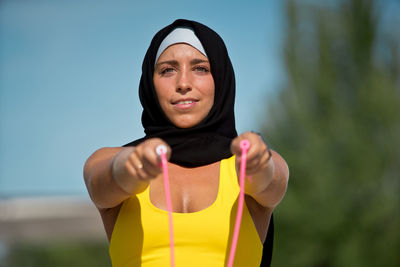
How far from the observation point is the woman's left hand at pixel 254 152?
5.57 ft

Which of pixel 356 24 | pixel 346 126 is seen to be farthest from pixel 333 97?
pixel 356 24

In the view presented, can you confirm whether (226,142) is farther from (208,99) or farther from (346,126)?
(346,126)

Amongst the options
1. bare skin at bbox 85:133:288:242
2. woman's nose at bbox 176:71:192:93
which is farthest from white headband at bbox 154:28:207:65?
bare skin at bbox 85:133:288:242

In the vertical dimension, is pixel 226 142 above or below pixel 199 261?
above

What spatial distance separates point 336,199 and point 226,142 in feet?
49.9

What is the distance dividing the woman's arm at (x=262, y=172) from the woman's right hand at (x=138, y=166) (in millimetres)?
234

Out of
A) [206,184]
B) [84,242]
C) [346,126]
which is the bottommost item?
[84,242]

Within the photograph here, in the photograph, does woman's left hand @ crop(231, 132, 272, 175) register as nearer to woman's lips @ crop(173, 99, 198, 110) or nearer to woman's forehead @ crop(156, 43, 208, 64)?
woman's lips @ crop(173, 99, 198, 110)

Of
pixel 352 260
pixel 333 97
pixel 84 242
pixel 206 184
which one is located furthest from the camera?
pixel 84 242

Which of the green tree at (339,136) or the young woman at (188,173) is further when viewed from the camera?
the green tree at (339,136)

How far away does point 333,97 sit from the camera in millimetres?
18219

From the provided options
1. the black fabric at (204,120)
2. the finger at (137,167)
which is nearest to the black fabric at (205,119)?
the black fabric at (204,120)

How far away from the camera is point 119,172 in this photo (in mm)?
1826

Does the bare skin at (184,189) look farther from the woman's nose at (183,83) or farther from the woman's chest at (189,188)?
the woman's nose at (183,83)
